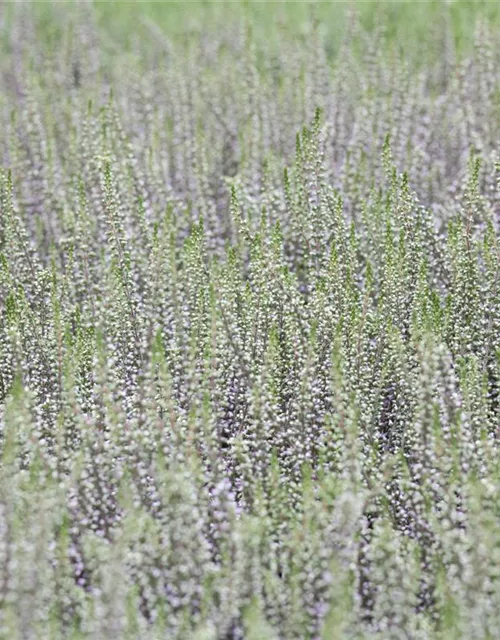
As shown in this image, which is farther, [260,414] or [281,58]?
[281,58]

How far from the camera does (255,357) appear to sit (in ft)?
16.6

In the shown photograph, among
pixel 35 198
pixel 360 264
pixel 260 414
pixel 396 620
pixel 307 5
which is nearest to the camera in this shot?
pixel 396 620

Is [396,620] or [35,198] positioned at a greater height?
[35,198]

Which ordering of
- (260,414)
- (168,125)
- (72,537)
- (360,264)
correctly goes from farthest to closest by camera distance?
(168,125) → (360,264) → (260,414) → (72,537)

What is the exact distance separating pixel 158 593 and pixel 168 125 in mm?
4285

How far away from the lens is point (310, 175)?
5973mm

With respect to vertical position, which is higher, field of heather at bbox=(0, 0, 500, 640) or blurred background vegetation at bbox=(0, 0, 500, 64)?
blurred background vegetation at bbox=(0, 0, 500, 64)

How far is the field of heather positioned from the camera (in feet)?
12.7

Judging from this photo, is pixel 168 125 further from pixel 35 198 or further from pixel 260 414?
pixel 260 414

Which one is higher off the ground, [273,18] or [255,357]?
[273,18]

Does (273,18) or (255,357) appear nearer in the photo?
(255,357)

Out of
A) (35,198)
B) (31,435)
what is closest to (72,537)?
(31,435)

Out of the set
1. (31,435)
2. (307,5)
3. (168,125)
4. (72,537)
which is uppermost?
(307,5)

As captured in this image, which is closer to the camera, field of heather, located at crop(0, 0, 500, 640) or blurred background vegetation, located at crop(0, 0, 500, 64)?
field of heather, located at crop(0, 0, 500, 640)
